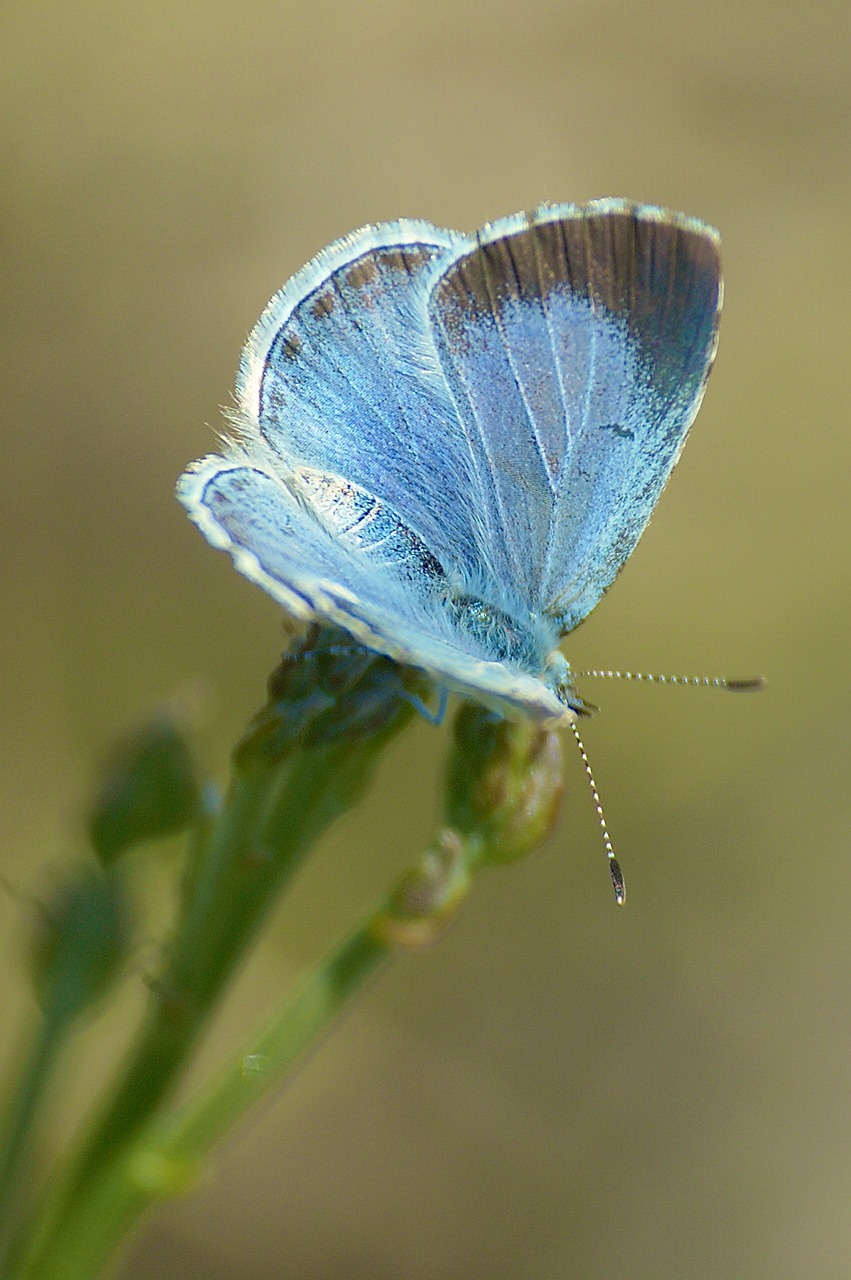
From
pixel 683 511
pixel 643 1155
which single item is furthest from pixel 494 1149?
pixel 683 511

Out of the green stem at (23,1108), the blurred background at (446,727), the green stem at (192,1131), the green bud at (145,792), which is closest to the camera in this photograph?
the green stem at (192,1131)

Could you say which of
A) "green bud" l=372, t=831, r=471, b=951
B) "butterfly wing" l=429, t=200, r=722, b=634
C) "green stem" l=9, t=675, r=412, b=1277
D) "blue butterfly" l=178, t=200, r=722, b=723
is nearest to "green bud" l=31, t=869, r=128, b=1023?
"green stem" l=9, t=675, r=412, b=1277

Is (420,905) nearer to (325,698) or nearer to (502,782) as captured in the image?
(502,782)

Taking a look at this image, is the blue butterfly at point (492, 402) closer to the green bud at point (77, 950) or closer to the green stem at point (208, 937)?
the green stem at point (208, 937)

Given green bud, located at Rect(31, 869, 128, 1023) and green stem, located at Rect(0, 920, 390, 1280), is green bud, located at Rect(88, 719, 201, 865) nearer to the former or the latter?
green bud, located at Rect(31, 869, 128, 1023)

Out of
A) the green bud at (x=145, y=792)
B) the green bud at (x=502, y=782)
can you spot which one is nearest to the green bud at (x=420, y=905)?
the green bud at (x=502, y=782)

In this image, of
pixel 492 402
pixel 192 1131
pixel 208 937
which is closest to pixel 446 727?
pixel 492 402

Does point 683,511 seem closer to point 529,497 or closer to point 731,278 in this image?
point 731,278
